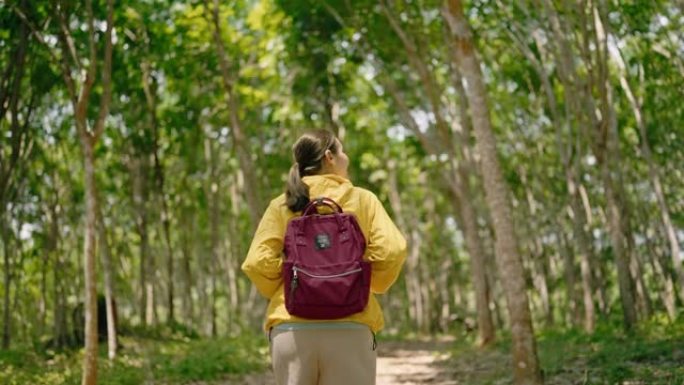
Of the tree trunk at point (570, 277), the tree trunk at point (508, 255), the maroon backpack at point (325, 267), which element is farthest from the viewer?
the tree trunk at point (570, 277)

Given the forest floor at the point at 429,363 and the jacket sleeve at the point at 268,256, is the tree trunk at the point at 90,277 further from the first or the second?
the jacket sleeve at the point at 268,256

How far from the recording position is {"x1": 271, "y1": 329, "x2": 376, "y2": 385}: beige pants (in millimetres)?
2721

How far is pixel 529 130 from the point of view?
20531mm

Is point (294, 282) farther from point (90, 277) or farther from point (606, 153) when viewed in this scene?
point (606, 153)

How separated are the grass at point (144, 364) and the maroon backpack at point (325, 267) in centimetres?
652

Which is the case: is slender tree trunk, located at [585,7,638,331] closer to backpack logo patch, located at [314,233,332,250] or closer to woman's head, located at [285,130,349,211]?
woman's head, located at [285,130,349,211]

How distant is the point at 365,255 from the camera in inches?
110

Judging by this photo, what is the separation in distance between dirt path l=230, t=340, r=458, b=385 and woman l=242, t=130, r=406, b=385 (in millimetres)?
6957

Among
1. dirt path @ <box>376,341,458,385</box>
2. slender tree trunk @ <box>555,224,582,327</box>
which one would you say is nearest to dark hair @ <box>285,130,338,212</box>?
dirt path @ <box>376,341,458,385</box>

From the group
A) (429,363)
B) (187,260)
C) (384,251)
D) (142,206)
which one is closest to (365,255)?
(384,251)

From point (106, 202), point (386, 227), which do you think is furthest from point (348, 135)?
point (386, 227)

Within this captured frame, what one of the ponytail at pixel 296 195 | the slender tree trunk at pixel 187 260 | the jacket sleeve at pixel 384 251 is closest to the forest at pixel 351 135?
the slender tree trunk at pixel 187 260

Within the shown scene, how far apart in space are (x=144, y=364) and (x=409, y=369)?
3.81m

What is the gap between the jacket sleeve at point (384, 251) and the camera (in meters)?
2.78
